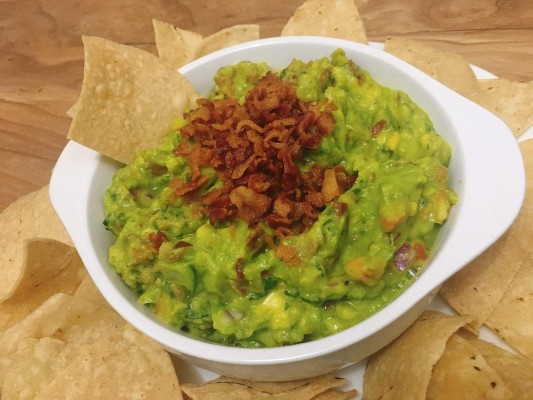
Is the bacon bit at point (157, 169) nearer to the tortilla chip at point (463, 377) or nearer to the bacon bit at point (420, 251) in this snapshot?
the bacon bit at point (420, 251)

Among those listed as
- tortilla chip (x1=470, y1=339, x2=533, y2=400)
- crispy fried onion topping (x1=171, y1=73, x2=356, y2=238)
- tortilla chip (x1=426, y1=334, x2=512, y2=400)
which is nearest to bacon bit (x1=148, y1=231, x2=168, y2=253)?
crispy fried onion topping (x1=171, y1=73, x2=356, y2=238)

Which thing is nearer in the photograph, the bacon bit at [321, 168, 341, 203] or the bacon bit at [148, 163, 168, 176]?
the bacon bit at [321, 168, 341, 203]

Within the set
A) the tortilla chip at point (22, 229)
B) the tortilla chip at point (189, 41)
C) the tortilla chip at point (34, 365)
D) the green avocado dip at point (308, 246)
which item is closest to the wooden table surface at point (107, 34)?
the tortilla chip at point (22, 229)

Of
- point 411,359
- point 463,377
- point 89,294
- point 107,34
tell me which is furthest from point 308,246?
point 107,34

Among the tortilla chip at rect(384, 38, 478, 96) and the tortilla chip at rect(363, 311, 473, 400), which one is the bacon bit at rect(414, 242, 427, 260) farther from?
the tortilla chip at rect(384, 38, 478, 96)

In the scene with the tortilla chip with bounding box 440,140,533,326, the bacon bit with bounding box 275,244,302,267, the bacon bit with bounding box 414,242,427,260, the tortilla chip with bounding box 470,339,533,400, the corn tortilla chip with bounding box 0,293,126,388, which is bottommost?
the corn tortilla chip with bounding box 0,293,126,388

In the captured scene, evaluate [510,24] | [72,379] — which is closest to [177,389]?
[72,379]
